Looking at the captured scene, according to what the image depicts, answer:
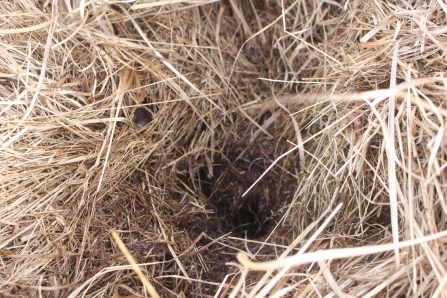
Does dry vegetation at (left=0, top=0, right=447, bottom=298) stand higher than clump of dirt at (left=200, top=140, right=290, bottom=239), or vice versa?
dry vegetation at (left=0, top=0, right=447, bottom=298)

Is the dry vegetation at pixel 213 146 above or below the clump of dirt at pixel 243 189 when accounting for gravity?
above

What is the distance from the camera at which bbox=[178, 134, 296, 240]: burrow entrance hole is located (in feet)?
5.43

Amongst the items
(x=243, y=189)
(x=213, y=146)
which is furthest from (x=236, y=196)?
(x=213, y=146)

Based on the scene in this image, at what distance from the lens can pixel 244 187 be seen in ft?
5.61

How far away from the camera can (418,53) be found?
1252 mm

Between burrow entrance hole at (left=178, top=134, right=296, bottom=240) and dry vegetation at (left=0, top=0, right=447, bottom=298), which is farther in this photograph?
burrow entrance hole at (left=178, top=134, right=296, bottom=240)

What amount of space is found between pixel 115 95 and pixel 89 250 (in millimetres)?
525

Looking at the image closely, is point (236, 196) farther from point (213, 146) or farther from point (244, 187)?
point (213, 146)

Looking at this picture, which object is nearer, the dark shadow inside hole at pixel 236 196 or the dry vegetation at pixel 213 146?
the dry vegetation at pixel 213 146

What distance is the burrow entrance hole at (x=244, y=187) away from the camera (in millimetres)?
1655

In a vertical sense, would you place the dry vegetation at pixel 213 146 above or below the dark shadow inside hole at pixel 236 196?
above

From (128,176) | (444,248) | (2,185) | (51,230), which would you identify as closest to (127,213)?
(128,176)

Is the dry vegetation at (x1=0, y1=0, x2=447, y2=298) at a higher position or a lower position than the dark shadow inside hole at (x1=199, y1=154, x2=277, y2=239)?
higher

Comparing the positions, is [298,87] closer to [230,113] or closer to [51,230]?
[230,113]
